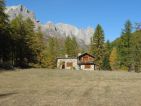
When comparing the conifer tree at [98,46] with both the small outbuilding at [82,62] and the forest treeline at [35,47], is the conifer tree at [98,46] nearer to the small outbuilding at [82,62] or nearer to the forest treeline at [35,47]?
the forest treeline at [35,47]

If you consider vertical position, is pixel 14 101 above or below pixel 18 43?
below

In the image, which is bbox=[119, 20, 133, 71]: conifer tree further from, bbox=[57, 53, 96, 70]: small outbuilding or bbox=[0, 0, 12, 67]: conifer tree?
bbox=[0, 0, 12, 67]: conifer tree

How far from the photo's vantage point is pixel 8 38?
66250 millimetres

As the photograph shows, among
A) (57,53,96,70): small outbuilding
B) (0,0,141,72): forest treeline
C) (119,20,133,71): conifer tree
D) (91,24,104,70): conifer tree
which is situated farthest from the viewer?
(91,24,104,70): conifer tree

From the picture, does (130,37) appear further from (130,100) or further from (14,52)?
(130,100)

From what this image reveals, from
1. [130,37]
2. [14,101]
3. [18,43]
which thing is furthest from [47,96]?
[130,37]

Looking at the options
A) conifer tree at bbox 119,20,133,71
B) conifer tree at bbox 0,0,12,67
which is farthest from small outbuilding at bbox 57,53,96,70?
conifer tree at bbox 0,0,12,67

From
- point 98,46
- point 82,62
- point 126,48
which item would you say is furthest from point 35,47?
point 126,48

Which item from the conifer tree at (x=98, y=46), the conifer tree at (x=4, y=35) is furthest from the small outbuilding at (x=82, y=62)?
the conifer tree at (x=4, y=35)

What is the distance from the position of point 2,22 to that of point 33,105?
44017mm

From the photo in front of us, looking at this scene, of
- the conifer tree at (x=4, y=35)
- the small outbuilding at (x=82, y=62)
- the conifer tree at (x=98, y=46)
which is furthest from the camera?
the conifer tree at (x=98, y=46)

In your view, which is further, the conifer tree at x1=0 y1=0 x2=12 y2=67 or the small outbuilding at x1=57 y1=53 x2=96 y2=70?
the small outbuilding at x1=57 y1=53 x2=96 y2=70

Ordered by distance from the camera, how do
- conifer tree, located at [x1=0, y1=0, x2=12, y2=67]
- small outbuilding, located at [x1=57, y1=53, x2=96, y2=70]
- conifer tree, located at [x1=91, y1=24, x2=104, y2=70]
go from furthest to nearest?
conifer tree, located at [x1=91, y1=24, x2=104, y2=70], small outbuilding, located at [x1=57, y1=53, x2=96, y2=70], conifer tree, located at [x1=0, y1=0, x2=12, y2=67]

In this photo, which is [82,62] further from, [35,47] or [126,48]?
[35,47]
